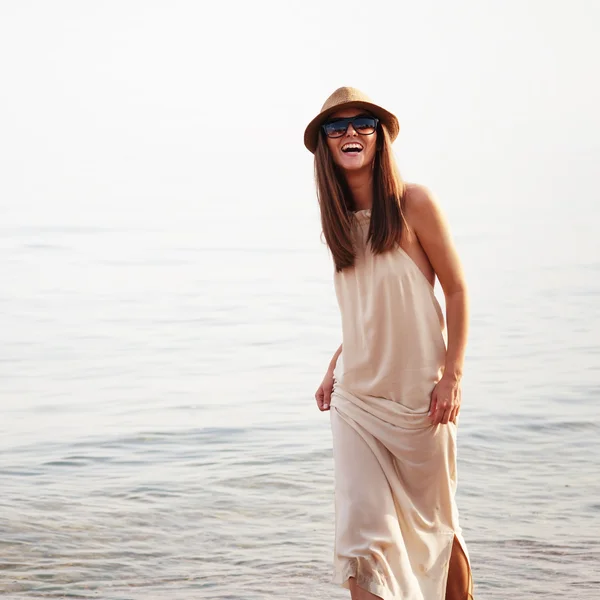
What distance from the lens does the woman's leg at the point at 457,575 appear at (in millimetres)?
3836

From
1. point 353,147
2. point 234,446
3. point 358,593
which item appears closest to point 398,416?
point 358,593

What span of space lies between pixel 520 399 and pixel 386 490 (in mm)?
6361

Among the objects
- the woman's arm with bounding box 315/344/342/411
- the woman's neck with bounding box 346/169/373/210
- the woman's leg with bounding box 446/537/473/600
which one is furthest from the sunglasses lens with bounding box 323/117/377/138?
the woman's leg with bounding box 446/537/473/600

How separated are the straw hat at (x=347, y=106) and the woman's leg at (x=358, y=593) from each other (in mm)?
1348

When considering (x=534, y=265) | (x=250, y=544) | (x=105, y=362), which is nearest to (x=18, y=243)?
(x=534, y=265)

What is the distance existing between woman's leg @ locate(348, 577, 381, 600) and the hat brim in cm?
132

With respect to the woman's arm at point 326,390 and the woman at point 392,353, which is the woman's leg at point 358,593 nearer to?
the woman at point 392,353

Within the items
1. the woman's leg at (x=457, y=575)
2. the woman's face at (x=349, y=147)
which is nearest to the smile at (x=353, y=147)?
the woman's face at (x=349, y=147)

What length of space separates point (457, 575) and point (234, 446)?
4.53m

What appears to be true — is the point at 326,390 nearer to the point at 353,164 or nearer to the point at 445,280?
the point at 445,280

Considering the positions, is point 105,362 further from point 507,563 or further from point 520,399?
point 507,563

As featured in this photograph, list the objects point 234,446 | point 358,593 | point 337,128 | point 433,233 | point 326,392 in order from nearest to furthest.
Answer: point 358,593 < point 433,233 < point 337,128 < point 326,392 < point 234,446

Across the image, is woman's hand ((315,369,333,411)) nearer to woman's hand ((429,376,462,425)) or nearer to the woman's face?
woman's hand ((429,376,462,425))

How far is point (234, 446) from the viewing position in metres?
8.27
